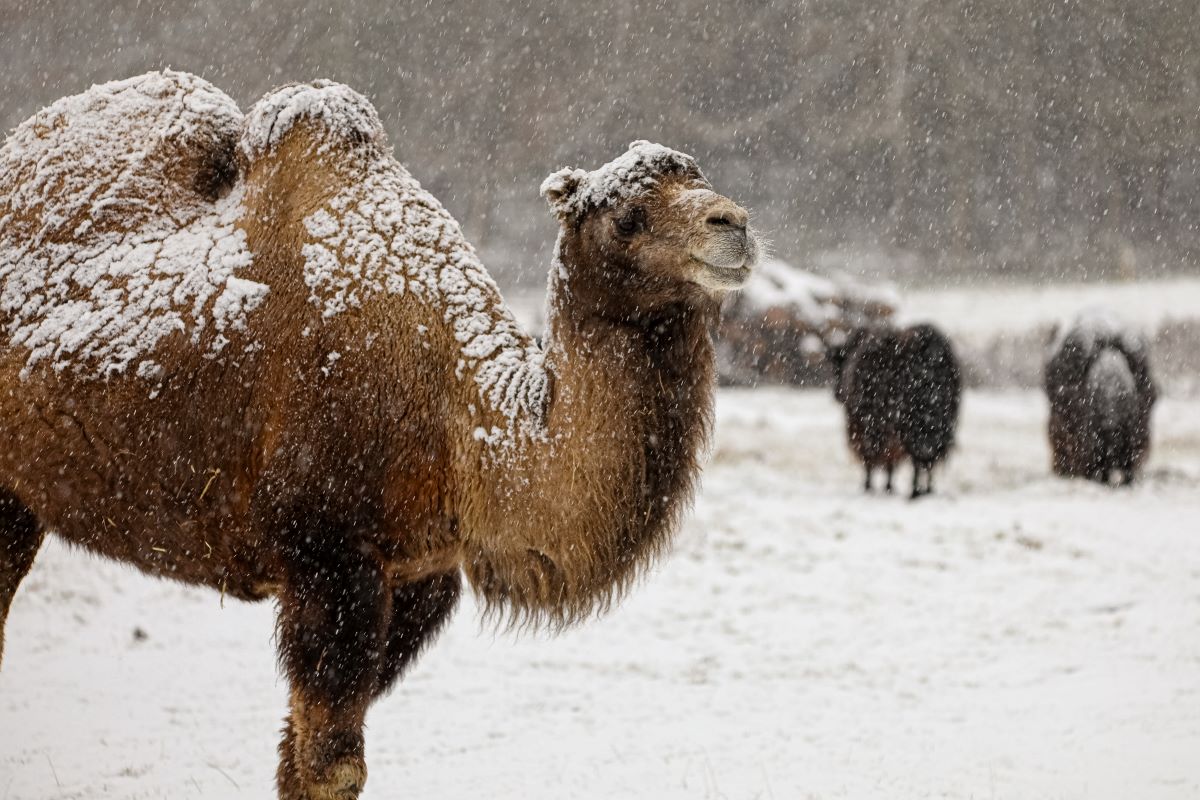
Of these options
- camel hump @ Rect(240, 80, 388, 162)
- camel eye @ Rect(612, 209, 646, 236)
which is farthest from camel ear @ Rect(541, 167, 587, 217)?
camel hump @ Rect(240, 80, 388, 162)

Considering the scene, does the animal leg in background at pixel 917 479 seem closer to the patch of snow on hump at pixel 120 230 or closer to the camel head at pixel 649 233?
the camel head at pixel 649 233

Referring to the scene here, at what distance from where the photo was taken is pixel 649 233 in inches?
130

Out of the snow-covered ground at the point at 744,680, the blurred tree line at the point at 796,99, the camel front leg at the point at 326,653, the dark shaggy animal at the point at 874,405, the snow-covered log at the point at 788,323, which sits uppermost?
the blurred tree line at the point at 796,99

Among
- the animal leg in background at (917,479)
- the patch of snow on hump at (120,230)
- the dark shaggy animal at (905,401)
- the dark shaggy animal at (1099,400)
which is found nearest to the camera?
the patch of snow on hump at (120,230)

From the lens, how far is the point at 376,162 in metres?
3.98

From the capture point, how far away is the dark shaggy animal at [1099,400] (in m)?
12.4

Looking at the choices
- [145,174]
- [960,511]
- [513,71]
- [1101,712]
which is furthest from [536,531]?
[513,71]

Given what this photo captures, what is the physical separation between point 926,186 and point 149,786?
28.4 meters

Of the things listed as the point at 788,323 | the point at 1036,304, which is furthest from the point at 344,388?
the point at 1036,304

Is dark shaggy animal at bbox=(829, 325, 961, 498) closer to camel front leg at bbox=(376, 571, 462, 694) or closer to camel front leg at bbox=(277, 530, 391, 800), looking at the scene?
camel front leg at bbox=(376, 571, 462, 694)

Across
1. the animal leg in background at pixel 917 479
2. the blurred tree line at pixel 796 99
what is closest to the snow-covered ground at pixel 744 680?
the animal leg in background at pixel 917 479

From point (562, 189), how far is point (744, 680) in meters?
3.78

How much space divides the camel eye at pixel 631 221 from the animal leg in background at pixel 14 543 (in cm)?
253

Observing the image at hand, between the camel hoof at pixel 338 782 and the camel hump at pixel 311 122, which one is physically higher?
the camel hump at pixel 311 122
